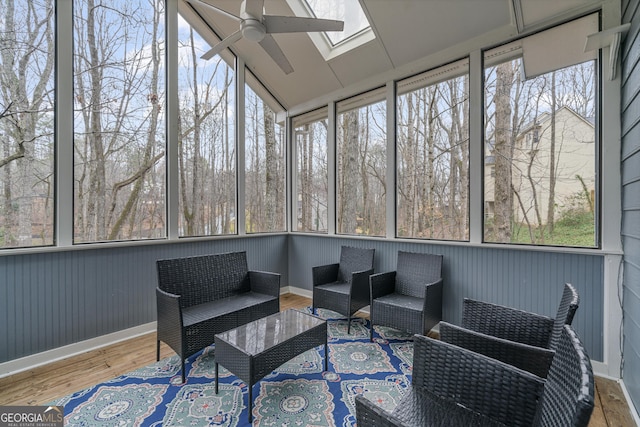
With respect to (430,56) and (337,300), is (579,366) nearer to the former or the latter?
(337,300)

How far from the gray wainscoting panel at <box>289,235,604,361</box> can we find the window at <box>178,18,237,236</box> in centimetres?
231

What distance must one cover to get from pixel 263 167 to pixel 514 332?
382cm

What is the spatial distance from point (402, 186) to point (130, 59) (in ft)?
11.5

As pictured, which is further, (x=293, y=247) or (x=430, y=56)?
(x=293, y=247)

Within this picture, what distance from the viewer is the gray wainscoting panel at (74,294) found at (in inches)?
96.8

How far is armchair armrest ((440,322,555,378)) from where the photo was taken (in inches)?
59.7

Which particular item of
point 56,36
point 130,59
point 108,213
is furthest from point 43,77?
point 108,213

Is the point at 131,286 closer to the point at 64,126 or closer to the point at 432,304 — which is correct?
the point at 64,126

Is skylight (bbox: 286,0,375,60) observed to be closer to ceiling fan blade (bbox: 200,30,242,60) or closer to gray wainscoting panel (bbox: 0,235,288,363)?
ceiling fan blade (bbox: 200,30,242,60)

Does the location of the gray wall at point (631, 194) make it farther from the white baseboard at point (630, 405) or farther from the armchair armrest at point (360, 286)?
the armchair armrest at point (360, 286)

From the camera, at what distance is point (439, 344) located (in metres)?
1.41

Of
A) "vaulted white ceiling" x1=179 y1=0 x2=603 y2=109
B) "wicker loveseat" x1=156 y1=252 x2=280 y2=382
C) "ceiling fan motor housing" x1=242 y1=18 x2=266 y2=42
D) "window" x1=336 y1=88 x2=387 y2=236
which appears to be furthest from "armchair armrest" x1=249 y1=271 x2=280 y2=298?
"vaulted white ceiling" x1=179 y1=0 x2=603 y2=109

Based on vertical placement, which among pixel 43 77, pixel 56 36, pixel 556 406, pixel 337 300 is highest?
pixel 56 36

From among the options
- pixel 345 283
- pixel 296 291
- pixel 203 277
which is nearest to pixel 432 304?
pixel 345 283
